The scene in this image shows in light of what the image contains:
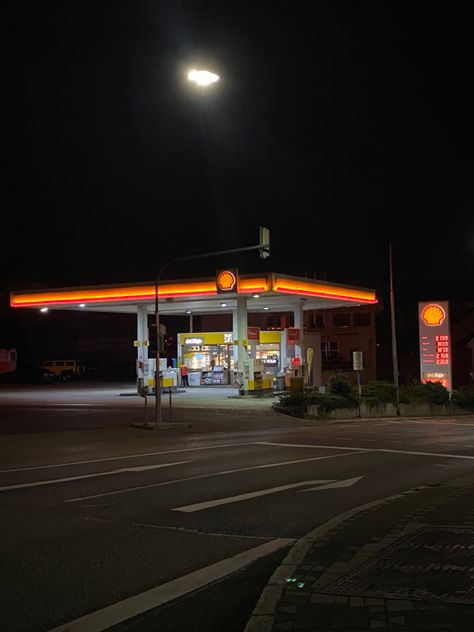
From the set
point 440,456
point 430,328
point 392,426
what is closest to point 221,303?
point 430,328

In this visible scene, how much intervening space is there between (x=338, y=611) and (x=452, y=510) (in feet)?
14.5

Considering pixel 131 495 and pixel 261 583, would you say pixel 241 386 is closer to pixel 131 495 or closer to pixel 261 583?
pixel 131 495

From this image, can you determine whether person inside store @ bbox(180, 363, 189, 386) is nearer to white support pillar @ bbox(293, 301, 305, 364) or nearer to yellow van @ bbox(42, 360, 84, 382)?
white support pillar @ bbox(293, 301, 305, 364)

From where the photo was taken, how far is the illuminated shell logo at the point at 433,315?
127 feet

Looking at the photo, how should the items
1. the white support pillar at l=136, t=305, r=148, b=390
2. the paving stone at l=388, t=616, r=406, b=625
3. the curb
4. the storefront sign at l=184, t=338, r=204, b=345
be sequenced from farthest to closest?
the storefront sign at l=184, t=338, r=204, b=345 < the white support pillar at l=136, t=305, r=148, b=390 < the curb < the paving stone at l=388, t=616, r=406, b=625

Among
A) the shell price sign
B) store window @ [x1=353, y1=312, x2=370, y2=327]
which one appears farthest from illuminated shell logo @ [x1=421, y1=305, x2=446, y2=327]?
store window @ [x1=353, y1=312, x2=370, y2=327]

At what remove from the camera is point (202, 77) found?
35.7 ft

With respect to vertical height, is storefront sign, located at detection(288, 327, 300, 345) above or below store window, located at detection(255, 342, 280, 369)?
above

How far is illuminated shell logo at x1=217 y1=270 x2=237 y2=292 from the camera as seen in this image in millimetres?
36125

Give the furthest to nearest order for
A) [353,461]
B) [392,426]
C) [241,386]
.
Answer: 1. [241,386]
2. [392,426]
3. [353,461]

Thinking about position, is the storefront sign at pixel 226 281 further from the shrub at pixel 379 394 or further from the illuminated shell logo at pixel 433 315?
the illuminated shell logo at pixel 433 315

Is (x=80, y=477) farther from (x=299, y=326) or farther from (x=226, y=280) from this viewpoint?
(x=299, y=326)

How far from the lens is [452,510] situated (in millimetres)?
8922

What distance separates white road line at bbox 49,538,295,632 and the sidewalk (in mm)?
510
